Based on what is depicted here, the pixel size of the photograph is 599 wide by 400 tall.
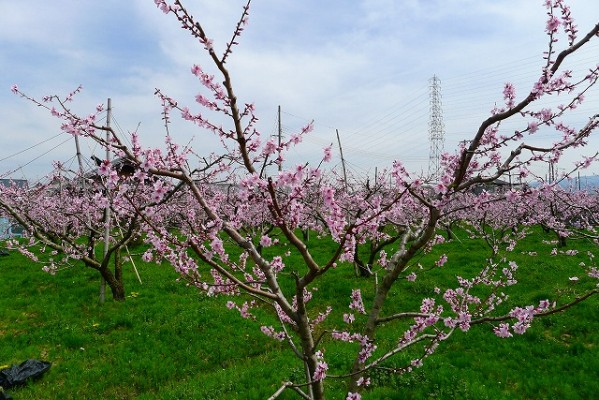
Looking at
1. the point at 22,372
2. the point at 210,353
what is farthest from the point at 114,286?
the point at 210,353

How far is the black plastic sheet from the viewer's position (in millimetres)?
7355

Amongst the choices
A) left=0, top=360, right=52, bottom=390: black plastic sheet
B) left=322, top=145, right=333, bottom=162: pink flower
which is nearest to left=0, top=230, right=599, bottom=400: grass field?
left=0, top=360, right=52, bottom=390: black plastic sheet

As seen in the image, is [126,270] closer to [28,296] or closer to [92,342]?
[28,296]

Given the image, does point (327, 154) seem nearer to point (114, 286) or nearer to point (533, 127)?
point (533, 127)

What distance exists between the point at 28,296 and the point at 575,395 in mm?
14449

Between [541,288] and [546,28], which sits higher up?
[546,28]

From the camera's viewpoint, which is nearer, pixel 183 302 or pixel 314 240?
pixel 183 302

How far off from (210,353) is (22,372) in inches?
138

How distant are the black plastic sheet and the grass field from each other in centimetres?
17

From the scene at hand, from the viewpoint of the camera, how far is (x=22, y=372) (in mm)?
7590

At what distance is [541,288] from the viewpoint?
1232cm

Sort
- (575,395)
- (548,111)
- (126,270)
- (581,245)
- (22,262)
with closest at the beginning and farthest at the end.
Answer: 1. (548,111)
2. (575,395)
3. (126,270)
4. (22,262)
5. (581,245)

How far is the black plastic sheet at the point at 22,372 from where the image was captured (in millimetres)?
7355

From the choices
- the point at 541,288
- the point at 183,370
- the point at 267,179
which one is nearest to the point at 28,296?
the point at 183,370
